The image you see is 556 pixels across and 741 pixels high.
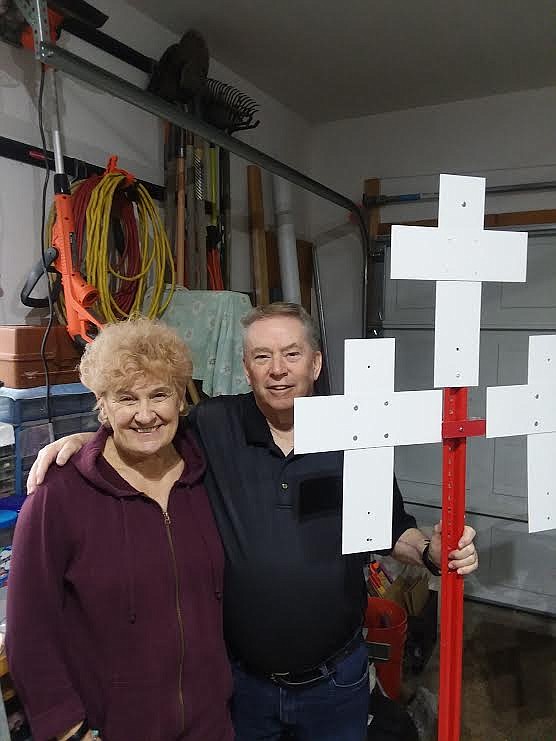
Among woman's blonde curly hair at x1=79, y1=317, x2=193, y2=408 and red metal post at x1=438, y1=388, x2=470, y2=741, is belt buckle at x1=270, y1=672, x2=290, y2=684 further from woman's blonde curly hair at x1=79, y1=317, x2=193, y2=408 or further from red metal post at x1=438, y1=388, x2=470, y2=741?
woman's blonde curly hair at x1=79, y1=317, x2=193, y2=408

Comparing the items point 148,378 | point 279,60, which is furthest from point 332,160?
point 148,378

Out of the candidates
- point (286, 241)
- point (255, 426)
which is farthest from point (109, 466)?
point (286, 241)

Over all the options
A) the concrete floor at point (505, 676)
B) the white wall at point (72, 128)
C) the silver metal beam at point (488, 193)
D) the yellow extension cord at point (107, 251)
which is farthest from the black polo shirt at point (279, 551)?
the silver metal beam at point (488, 193)

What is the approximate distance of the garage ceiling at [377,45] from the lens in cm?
223

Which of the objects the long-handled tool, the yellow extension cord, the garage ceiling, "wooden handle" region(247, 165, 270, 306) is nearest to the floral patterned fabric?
the yellow extension cord

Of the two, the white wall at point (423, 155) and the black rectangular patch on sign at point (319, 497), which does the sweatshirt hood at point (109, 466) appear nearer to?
the black rectangular patch on sign at point (319, 497)

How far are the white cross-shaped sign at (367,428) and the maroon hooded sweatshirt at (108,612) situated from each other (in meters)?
0.32

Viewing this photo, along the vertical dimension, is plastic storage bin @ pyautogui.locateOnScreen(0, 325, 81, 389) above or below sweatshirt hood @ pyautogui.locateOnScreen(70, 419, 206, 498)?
above

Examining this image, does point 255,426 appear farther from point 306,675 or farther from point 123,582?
point 306,675

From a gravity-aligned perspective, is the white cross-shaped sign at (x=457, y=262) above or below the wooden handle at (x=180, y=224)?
below

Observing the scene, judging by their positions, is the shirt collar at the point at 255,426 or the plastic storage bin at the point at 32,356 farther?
the plastic storage bin at the point at 32,356

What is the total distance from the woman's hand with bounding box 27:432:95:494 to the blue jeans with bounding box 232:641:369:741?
2.06 feet

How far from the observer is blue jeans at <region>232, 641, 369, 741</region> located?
126cm

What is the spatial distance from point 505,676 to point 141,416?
2.35m
